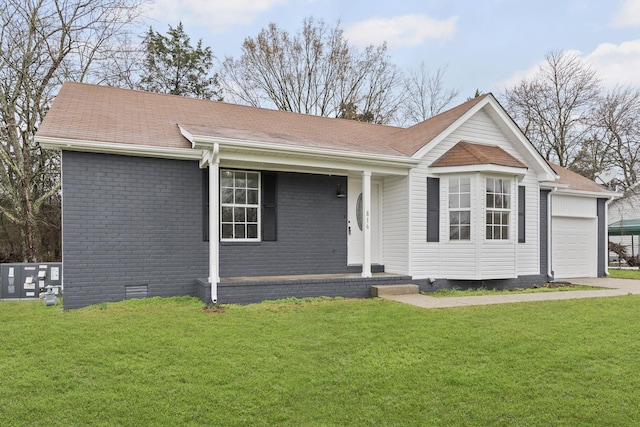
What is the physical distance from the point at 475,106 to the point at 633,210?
825 inches

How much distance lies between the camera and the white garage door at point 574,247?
41.3 ft

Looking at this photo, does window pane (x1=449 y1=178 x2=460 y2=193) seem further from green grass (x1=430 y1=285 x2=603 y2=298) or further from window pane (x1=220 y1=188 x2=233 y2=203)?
window pane (x1=220 y1=188 x2=233 y2=203)

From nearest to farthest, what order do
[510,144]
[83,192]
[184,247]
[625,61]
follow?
[83,192] → [184,247] → [510,144] → [625,61]

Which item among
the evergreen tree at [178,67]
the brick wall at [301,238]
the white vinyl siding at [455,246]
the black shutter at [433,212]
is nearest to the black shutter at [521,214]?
the white vinyl siding at [455,246]

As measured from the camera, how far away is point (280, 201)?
9.29 metres

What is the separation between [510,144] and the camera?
10.9 meters

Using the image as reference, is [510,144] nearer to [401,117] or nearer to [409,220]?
[409,220]

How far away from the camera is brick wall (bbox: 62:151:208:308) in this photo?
24.5ft

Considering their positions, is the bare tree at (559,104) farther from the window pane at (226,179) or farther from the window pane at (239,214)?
the window pane at (226,179)

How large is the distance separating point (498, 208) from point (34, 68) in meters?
15.5

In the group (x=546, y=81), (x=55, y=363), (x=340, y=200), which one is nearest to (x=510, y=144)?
(x=340, y=200)

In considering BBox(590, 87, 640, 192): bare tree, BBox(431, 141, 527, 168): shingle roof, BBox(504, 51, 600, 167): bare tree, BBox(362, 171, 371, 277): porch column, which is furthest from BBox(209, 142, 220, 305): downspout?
BBox(590, 87, 640, 192): bare tree

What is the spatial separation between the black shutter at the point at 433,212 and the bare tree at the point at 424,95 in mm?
17520

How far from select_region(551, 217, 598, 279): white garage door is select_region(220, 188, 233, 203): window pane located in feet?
31.1
